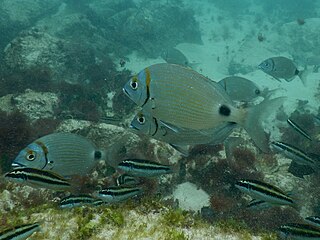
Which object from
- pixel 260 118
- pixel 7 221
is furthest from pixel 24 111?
pixel 260 118

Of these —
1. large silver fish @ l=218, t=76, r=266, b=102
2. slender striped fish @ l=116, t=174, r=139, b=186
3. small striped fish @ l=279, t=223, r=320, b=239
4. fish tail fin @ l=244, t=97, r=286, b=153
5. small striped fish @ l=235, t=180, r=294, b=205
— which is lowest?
slender striped fish @ l=116, t=174, r=139, b=186

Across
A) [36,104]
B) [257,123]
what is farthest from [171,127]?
[36,104]

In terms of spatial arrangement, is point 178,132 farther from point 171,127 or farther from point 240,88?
point 240,88

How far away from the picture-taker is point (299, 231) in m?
4.18

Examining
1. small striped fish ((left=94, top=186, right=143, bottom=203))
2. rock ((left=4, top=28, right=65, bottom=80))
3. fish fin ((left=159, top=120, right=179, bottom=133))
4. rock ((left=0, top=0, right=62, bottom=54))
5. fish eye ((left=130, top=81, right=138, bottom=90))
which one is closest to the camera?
fish eye ((left=130, top=81, right=138, bottom=90))

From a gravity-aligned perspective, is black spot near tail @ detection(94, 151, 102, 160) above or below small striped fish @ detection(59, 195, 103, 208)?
above

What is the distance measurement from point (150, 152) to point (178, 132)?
14.6ft

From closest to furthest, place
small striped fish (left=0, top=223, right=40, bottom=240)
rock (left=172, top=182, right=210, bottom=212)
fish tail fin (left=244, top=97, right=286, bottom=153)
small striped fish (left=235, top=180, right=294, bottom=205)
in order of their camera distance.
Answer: fish tail fin (left=244, top=97, right=286, bottom=153) < small striped fish (left=0, top=223, right=40, bottom=240) < small striped fish (left=235, top=180, right=294, bottom=205) < rock (left=172, top=182, right=210, bottom=212)

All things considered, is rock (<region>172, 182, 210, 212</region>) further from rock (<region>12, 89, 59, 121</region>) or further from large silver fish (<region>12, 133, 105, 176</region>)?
rock (<region>12, 89, 59, 121</region>)

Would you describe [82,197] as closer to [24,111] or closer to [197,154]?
[197,154]

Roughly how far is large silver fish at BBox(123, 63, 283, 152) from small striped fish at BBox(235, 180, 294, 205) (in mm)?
1664

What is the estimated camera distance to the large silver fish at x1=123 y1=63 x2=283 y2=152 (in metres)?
3.00

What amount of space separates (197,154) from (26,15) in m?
22.9

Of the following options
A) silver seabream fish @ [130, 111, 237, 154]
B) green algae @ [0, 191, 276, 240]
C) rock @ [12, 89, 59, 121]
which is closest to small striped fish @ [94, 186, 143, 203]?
green algae @ [0, 191, 276, 240]
